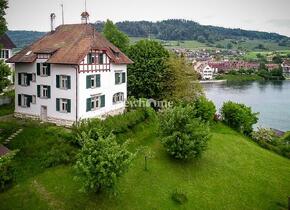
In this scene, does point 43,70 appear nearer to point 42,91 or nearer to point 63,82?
point 42,91

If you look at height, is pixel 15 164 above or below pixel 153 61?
below

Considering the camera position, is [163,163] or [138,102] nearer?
[163,163]

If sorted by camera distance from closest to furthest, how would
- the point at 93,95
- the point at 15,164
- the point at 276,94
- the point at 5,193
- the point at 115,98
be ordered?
the point at 5,193
the point at 15,164
the point at 93,95
the point at 115,98
the point at 276,94

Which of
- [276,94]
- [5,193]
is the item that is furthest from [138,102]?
[276,94]

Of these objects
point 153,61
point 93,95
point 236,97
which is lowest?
point 236,97

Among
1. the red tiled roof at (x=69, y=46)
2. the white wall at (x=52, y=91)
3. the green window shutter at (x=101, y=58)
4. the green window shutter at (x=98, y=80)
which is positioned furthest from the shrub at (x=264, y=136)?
the white wall at (x=52, y=91)

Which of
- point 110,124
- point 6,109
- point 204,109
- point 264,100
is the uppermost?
point 6,109

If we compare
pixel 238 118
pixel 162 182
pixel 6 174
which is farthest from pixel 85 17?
pixel 238 118

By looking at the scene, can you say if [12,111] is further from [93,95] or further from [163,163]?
[163,163]
